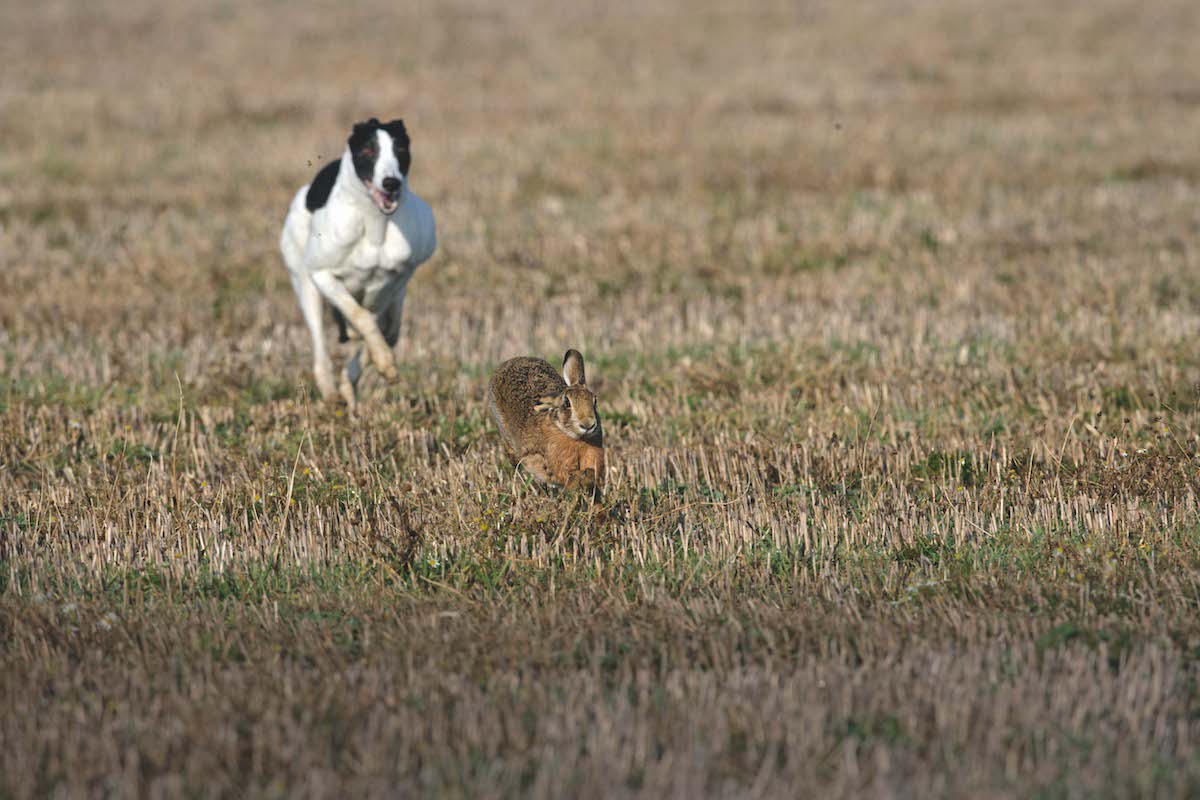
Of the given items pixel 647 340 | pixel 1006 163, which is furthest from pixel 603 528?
pixel 1006 163

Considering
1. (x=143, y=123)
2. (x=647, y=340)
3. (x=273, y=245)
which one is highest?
(x=143, y=123)

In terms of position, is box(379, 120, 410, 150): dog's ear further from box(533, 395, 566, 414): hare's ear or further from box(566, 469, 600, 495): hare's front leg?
box(566, 469, 600, 495): hare's front leg

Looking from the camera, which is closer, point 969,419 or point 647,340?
point 969,419

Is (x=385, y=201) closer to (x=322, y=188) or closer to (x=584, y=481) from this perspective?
(x=322, y=188)

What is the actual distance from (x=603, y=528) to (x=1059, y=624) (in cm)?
203

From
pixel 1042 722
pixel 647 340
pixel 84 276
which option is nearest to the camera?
pixel 1042 722

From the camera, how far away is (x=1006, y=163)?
1917cm

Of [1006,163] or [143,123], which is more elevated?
[143,123]

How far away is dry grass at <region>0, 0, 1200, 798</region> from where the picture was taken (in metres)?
3.97

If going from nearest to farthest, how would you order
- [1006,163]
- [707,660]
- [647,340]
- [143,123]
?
1. [707,660]
2. [647,340]
3. [1006,163]
4. [143,123]

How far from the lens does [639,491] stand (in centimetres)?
673

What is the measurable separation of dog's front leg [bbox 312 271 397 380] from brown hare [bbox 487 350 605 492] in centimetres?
173

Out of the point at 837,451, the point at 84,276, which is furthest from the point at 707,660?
the point at 84,276

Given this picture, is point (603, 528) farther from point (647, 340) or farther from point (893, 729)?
point (647, 340)
